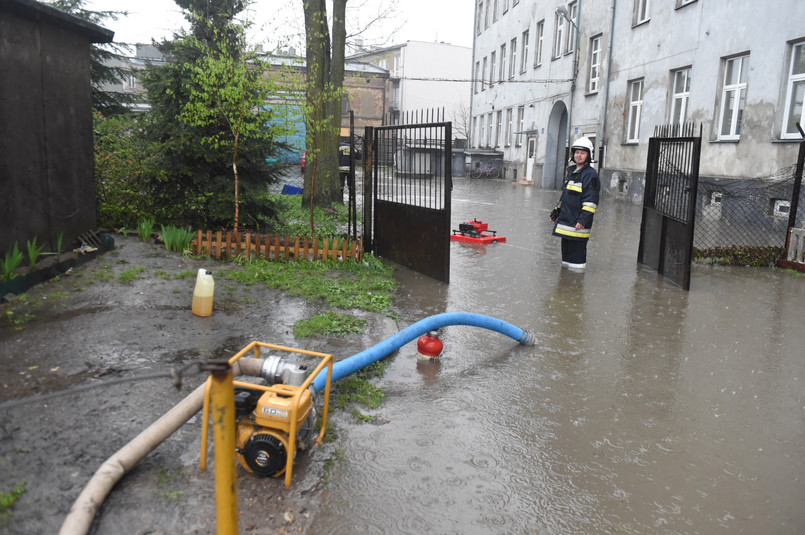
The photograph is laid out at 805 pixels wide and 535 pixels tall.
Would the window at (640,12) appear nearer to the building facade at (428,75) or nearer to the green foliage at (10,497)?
the green foliage at (10,497)

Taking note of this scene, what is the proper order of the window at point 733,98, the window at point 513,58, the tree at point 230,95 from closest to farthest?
1. the tree at point 230,95
2. the window at point 733,98
3. the window at point 513,58

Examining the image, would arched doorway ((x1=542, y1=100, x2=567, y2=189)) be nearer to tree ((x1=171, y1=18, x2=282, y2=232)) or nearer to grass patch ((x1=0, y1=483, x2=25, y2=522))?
tree ((x1=171, y1=18, x2=282, y2=232))

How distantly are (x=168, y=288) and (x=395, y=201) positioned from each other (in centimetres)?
340

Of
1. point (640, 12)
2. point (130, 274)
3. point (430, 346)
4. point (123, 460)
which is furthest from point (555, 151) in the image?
point (123, 460)

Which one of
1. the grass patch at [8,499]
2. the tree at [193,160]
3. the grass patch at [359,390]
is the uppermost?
the tree at [193,160]

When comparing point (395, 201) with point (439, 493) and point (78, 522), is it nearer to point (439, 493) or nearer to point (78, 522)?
point (439, 493)

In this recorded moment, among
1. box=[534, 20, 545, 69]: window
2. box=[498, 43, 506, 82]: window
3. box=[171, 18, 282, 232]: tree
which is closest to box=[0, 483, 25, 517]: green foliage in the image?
box=[171, 18, 282, 232]: tree

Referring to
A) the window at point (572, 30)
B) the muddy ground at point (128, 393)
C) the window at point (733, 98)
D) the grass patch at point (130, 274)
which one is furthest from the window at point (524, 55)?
the muddy ground at point (128, 393)

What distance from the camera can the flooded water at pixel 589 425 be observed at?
3064mm

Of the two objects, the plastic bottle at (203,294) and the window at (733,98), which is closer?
the plastic bottle at (203,294)

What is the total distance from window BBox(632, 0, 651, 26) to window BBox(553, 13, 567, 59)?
739cm

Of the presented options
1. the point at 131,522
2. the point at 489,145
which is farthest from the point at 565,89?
the point at 131,522

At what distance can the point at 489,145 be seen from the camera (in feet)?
135

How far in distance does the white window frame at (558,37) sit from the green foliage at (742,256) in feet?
68.1
